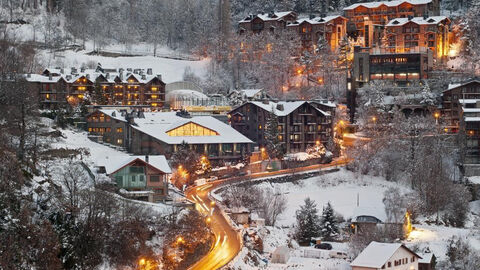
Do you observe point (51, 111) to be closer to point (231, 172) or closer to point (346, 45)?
point (231, 172)

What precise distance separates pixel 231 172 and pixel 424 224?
1464 centimetres

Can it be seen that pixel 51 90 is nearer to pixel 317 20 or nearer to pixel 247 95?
pixel 247 95

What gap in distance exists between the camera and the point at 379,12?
9494 cm

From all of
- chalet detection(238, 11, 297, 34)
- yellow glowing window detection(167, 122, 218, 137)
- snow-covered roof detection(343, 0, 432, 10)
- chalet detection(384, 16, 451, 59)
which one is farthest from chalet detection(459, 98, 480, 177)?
chalet detection(238, 11, 297, 34)

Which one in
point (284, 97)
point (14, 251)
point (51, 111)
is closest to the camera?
point (14, 251)

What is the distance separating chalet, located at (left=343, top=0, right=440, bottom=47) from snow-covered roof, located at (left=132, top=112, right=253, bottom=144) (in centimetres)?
3049

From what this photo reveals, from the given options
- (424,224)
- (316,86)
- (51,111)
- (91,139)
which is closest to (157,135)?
(91,139)

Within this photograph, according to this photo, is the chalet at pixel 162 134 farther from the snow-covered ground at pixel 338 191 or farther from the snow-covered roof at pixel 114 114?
the snow-covered ground at pixel 338 191

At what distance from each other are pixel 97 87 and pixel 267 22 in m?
28.0

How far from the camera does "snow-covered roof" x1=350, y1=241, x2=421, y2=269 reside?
38.8 meters

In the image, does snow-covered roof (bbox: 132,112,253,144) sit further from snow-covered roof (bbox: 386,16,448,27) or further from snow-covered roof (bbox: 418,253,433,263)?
snow-covered roof (bbox: 386,16,448,27)

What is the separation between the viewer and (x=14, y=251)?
110 ft

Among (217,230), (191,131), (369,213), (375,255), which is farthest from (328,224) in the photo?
(191,131)

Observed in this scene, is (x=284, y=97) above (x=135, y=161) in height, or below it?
above
